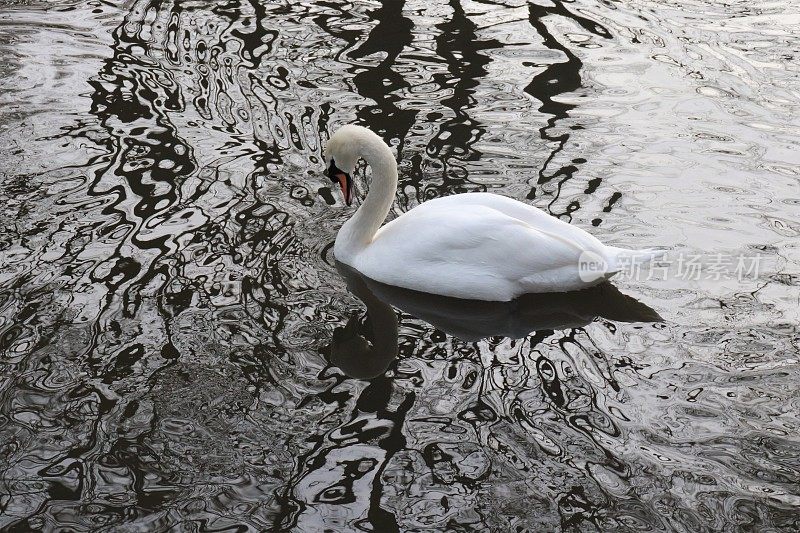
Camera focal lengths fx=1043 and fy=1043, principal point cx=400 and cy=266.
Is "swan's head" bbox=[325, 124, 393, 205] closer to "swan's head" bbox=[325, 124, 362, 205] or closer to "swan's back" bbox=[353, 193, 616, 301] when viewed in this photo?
"swan's head" bbox=[325, 124, 362, 205]

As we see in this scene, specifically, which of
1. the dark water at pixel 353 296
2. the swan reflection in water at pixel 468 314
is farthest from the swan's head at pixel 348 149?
the swan reflection in water at pixel 468 314

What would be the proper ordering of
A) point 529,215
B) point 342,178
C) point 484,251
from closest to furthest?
point 484,251, point 529,215, point 342,178

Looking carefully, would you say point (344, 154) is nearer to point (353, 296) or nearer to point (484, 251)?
point (353, 296)

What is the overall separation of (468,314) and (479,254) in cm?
34

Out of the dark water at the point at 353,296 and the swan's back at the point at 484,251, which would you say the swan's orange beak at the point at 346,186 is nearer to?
the dark water at the point at 353,296

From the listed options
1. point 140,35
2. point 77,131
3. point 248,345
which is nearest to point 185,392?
point 248,345

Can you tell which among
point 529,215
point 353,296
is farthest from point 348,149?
point 529,215

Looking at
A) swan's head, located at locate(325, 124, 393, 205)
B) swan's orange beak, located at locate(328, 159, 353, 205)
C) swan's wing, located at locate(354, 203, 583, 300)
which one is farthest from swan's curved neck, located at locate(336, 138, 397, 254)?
swan's wing, located at locate(354, 203, 583, 300)

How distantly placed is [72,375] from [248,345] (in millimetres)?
866

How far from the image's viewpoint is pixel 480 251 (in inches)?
225

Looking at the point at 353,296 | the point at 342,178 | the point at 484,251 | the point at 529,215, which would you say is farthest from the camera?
the point at 342,178

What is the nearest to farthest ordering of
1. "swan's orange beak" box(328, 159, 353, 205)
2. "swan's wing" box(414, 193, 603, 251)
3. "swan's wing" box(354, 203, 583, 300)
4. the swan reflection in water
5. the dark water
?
the dark water < the swan reflection in water < "swan's wing" box(354, 203, 583, 300) < "swan's wing" box(414, 193, 603, 251) < "swan's orange beak" box(328, 159, 353, 205)

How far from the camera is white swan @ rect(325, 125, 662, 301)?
18.7ft

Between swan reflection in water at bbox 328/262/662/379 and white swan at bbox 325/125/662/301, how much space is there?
0.06 metres
